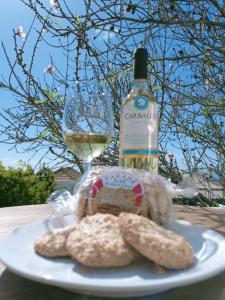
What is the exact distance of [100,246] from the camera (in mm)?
521

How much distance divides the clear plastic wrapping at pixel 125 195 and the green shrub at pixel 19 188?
268cm

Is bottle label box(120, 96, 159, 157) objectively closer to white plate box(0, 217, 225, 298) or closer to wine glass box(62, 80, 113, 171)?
wine glass box(62, 80, 113, 171)

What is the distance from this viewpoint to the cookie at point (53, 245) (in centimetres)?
57

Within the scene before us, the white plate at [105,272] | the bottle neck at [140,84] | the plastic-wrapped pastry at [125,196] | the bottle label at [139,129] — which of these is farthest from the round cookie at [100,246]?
the bottle neck at [140,84]

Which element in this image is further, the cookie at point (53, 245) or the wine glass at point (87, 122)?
the wine glass at point (87, 122)

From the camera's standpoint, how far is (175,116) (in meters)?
2.62

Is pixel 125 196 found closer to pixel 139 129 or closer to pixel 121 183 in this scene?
pixel 121 183

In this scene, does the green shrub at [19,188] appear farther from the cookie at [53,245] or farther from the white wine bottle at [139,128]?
the cookie at [53,245]

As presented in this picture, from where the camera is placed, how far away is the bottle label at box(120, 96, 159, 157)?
972mm

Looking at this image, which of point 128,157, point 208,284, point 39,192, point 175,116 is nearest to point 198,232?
point 208,284

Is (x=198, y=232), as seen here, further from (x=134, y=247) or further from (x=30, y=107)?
(x=30, y=107)

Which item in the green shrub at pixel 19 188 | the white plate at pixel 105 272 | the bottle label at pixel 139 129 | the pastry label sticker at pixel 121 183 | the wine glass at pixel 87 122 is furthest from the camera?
the green shrub at pixel 19 188

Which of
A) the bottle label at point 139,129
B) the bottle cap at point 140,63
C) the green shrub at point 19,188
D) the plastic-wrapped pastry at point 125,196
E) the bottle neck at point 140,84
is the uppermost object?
the bottle cap at point 140,63

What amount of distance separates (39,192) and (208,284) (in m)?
3.08
